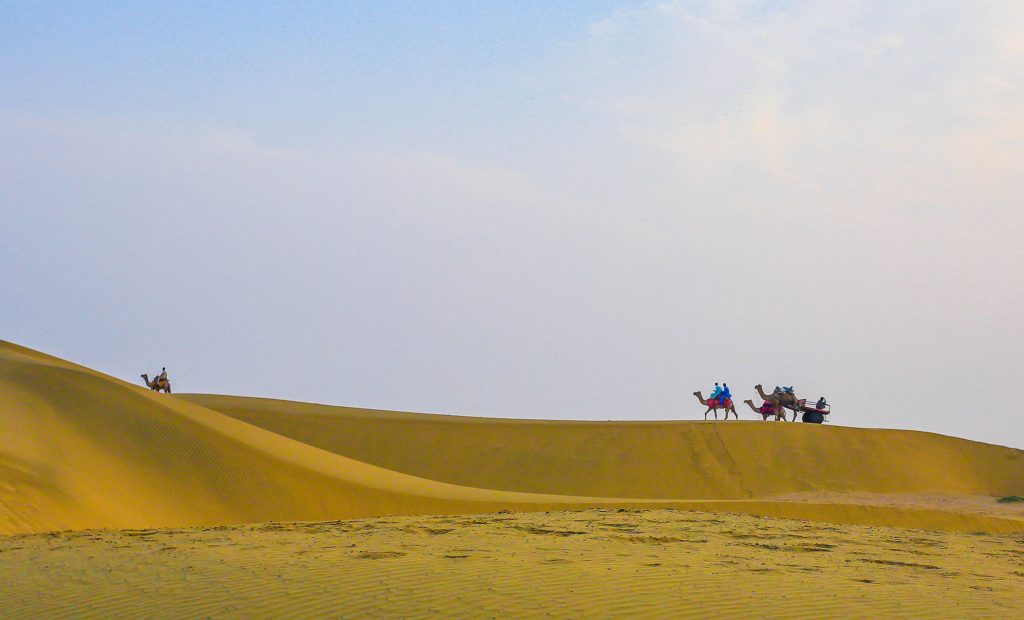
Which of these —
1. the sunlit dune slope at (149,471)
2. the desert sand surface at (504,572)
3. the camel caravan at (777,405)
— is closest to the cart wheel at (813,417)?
the camel caravan at (777,405)

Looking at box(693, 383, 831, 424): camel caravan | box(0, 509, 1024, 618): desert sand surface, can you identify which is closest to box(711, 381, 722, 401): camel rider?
box(693, 383, 831, 424): camel caravan

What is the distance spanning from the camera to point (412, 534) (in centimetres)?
1552

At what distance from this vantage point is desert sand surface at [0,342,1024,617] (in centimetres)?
1089

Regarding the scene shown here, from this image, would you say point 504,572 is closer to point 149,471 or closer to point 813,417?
point 149,471

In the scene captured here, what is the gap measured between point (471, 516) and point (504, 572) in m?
6.87

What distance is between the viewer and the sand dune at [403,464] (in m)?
21.3

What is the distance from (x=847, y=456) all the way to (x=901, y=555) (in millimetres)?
22815

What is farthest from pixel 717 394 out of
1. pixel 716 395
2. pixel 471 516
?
pixel 471 516

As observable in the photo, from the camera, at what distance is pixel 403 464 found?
120 ft

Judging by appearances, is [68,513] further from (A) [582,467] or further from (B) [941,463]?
(B) [941,463]

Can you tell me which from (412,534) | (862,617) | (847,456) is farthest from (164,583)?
(847,456)

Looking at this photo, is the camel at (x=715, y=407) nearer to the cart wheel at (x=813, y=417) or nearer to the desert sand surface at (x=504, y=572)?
the cart wheel at (x=813, y=417)

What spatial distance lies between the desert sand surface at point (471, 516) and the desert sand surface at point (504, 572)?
0.05m

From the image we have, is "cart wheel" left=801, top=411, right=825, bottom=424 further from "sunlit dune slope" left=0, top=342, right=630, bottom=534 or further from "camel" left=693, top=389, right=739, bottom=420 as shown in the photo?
"sunlit dune slope" left=0, top=342, right=630, bottom=534
